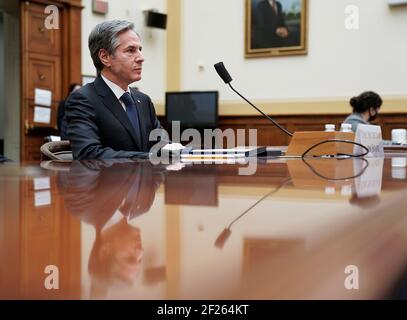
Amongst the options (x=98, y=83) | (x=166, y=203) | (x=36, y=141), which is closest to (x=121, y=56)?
(x=98, y=83)

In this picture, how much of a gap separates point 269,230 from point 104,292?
0.15 m

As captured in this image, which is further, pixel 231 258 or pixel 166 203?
pixel 166 203

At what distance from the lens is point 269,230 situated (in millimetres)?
334

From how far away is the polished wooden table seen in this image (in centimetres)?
22

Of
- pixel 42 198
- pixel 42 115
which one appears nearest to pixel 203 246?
pixel 42 198

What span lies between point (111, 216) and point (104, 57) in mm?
1887

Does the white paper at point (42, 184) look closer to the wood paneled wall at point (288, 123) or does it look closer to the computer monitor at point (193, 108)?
the wood paneled wall at point (288, 123)

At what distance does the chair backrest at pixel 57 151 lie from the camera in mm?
1669

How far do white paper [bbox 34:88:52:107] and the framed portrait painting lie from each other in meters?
2.62

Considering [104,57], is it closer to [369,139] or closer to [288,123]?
[369,139]

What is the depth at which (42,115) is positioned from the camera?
5.80 m

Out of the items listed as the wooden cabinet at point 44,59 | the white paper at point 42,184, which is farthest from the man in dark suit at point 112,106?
the wooden cabinet at point 44,59

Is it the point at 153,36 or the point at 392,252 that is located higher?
the point at 153,36
